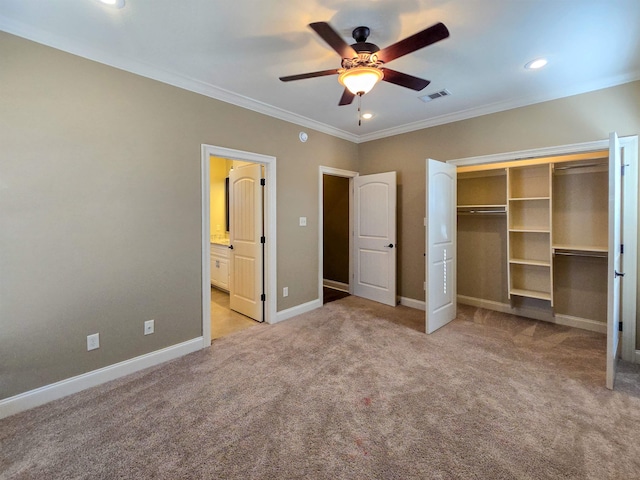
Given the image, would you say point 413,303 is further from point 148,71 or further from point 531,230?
point 148,71

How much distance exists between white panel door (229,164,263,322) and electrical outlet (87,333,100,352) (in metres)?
1.78

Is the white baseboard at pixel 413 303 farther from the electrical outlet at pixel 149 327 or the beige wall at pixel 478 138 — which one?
the electrical outlet at pixel 149 327

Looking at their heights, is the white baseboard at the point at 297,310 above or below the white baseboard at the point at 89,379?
above

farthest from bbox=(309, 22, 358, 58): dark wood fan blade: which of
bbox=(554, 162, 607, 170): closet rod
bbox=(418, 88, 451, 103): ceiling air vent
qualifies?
bbox=(554, 162, 607, 170): closet rod

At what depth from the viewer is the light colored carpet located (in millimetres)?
1639

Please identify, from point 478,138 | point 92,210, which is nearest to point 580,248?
point 478,138

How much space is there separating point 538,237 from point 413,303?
74.9 inches

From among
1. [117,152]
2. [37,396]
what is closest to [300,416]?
[37,396]

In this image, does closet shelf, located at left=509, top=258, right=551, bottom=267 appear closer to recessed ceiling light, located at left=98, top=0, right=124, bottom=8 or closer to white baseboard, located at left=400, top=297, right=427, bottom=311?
white baseboard, located at left=400, top=297, right=427, bottom=311

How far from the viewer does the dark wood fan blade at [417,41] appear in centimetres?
155

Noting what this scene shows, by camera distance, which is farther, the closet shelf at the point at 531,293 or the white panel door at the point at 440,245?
the closet shelf at the point at 531,293

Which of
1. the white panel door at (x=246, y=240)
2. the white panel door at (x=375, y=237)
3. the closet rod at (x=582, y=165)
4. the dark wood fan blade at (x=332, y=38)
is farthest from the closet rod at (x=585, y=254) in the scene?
the white panel door at (x=246, y=240)

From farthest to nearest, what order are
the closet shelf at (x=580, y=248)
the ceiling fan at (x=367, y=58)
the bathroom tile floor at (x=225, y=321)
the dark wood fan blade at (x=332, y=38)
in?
the bathroom tile floor at (x=225, y=321) < the closet shelf at (x=580, y=248) < the ceiling fan at (x=367, y=58) < the dark wood fan blade at (x=332, y=38)

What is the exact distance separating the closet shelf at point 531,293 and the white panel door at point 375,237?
5.24 ft
